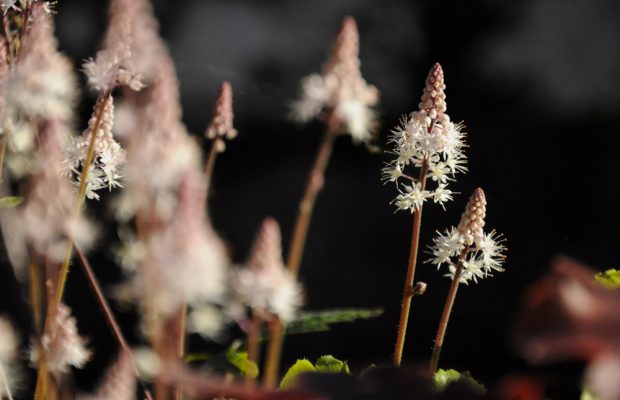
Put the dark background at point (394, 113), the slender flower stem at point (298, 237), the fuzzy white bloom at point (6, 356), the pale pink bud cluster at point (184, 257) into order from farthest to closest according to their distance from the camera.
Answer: the dark background at point (394, 113) < the fuzzy white bloom at point (6, 356) < the slender flower stem at point (298, 237) < the pale pink bud cluster at point (184, 257)

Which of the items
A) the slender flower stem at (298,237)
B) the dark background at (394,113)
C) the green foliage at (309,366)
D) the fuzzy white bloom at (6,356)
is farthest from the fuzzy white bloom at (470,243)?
the dark background at (394,113)

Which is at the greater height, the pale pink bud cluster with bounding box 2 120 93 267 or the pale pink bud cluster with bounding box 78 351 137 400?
the pale pink bud cluster with bounding box 2 120 93 267

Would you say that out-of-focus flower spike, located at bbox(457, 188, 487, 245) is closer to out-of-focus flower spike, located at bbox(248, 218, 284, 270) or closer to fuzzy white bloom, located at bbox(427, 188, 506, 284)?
fuzzy white bloom, located at bbox(427, 188, 506, 284)

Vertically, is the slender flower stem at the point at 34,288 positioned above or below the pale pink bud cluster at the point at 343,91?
below

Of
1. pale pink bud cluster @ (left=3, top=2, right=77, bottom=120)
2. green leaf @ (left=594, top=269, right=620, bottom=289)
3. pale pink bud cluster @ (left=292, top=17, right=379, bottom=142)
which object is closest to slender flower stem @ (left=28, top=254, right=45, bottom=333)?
pale pink bud cluster @ (left=3, top=2, right=77, bottom=120)

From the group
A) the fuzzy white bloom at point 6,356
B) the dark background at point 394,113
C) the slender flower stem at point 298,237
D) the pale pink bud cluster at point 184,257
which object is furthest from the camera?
the dark background at point 394,113

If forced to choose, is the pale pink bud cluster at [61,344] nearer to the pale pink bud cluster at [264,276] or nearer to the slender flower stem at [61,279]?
the slender flower stem at [61,279]
